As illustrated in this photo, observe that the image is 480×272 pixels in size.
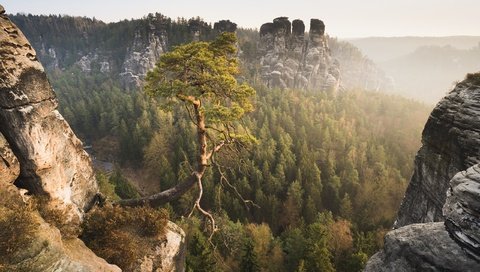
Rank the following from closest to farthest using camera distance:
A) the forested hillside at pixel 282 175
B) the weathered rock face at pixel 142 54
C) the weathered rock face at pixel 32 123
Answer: the weathered rock face at pixel 32 123 → the forested hillside at pixel 282 175 → the weathered rock face at pixel 142 54

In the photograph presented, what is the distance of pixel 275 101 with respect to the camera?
117 m

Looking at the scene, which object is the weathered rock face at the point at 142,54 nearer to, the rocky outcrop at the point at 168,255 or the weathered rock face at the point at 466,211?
the rocky outcrop at the point at 168,255

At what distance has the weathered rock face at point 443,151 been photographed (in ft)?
61.1

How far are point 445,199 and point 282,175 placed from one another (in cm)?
4894

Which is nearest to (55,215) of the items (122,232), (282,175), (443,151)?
(122,232)

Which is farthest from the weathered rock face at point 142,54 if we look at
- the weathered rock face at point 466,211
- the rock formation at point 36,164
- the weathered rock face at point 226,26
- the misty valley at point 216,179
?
the weathered rock face at point 466,211

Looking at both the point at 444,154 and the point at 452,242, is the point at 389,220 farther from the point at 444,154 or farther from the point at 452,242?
the point at 452,242

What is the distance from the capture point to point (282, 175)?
6950 cm

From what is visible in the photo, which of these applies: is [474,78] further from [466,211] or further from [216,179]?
[216,179]

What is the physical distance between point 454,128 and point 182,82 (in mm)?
16265

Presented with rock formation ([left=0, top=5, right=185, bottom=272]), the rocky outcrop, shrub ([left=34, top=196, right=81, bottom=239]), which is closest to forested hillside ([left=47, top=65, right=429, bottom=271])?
the rocky outcrop

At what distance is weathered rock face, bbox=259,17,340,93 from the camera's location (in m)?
146

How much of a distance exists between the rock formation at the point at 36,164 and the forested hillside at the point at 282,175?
892 cm

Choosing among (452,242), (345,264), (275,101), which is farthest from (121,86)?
(452,242)
